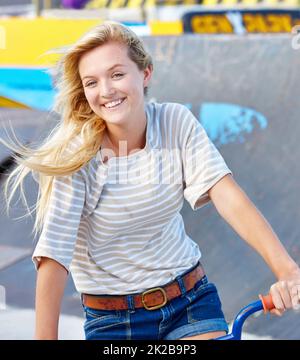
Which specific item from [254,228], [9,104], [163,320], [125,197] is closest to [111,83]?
[125,197]

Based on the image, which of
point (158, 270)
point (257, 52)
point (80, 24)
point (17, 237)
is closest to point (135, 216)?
point (158, 270)

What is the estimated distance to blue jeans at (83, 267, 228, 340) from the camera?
87.9 inches

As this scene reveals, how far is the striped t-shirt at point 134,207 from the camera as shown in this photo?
213 cm

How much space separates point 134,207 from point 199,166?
0.23 m

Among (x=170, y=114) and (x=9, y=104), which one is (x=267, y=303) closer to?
(x=170, y=114)

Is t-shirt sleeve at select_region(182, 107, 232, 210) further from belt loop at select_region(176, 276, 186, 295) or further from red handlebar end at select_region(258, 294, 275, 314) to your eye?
red handlebar end at select_region(258, 294, 275, 314)

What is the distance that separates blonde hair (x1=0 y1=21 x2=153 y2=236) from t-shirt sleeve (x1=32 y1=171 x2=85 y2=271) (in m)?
0.04

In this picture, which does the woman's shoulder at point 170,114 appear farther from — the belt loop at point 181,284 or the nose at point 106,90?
the belt loop at point 181,284

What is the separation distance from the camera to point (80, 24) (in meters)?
6.58

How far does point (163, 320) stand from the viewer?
2234mm

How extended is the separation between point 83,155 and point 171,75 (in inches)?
125

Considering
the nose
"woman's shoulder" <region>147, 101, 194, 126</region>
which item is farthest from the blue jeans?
the nose

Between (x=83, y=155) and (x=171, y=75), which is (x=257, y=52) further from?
(x=83, y=155)

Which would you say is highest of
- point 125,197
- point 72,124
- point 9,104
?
point 9,104
